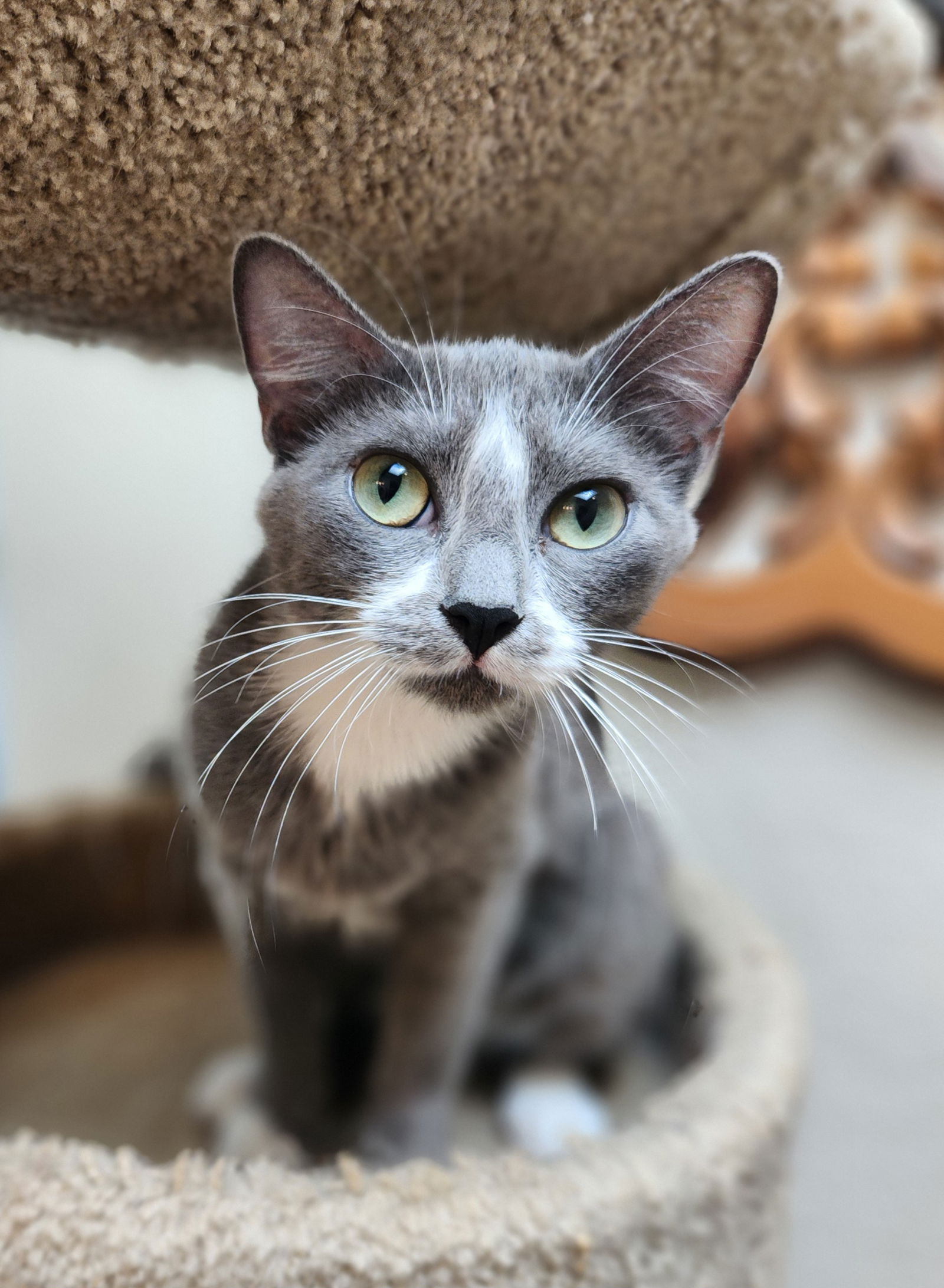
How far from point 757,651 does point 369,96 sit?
647 mm

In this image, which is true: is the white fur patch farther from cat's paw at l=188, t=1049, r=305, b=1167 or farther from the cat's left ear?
cat's paw at l=188, t=1049, r=305, b=1167

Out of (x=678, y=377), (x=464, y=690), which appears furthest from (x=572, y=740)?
(x=678, y=377)

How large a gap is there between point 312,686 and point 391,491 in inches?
3.8

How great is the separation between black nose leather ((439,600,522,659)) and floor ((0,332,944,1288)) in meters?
0.10

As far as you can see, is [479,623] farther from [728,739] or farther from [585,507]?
[728,739]

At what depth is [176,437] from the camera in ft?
1.86

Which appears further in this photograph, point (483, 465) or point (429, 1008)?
point (429, 1008)

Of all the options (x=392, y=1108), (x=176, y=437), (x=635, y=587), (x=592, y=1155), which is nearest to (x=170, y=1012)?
(x=392, y=1108)

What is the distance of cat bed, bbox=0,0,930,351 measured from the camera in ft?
1.34

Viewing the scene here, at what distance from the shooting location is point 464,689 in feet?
1.36

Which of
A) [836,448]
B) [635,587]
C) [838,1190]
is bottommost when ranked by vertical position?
[838,1190]

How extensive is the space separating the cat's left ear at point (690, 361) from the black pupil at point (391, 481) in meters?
0.09

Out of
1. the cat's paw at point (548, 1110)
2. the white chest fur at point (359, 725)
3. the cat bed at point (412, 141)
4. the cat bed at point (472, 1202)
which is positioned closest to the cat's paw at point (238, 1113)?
the cat bed at point (472, 1202)

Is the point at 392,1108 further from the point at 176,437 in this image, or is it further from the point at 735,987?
the point at 176,437
